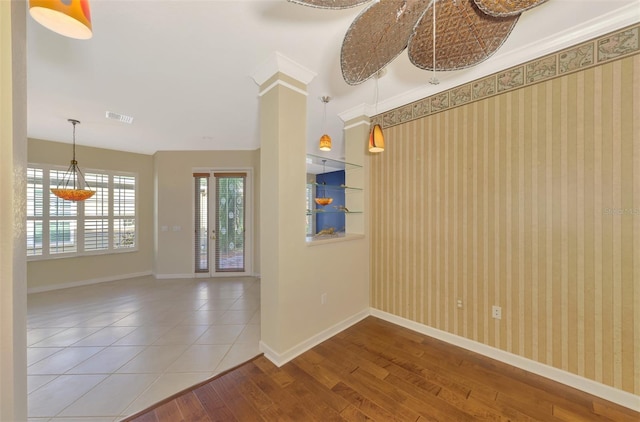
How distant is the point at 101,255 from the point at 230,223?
2.65 m

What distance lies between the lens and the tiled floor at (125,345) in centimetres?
170

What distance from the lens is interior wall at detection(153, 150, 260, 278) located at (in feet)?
16.5

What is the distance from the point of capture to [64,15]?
79 cm

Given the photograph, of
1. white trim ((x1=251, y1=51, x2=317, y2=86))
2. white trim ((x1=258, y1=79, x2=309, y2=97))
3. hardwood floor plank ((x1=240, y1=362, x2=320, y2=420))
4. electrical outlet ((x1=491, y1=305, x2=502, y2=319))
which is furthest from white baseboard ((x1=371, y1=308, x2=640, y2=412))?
white trim ((x1=251, y1=51, x2=317, y2=86))

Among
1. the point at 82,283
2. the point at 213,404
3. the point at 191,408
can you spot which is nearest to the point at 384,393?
the point at 213,404

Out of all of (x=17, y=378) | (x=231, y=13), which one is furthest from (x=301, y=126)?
(x=17, y=378)

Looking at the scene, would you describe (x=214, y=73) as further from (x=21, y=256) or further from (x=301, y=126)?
(x=21, y=256)

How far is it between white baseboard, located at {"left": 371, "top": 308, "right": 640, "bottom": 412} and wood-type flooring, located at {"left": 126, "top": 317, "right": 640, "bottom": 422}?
48 millimetres

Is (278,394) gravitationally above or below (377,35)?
below

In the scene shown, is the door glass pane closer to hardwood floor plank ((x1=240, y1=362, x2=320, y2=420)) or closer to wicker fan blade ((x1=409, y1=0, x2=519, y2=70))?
hardwood floor plank ((x1=240, y1=362, x2=320, y2=420))

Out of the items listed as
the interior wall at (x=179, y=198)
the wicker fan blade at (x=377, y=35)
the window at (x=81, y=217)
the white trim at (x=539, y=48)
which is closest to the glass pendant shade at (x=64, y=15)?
the wicker fan blade at (x=377, y=35)

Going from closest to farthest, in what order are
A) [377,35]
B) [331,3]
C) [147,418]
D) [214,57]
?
1. [331,3]
2. [377,35]
3. [147,418]
4. [214,57]

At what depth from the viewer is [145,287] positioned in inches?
173

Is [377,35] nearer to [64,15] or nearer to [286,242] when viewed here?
[64,15]
